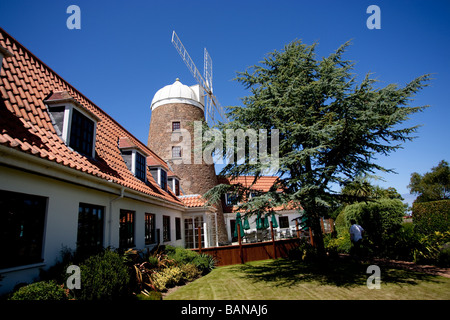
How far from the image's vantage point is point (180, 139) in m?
22.2

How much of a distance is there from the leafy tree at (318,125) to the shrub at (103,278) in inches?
189

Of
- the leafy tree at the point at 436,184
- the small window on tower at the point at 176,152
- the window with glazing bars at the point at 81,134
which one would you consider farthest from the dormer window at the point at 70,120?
the leafy tree at the point at 436,184

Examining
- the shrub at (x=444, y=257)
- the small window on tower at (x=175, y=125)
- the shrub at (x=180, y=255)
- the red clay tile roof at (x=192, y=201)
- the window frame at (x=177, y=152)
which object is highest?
the small window on tower at (x=175, y=125)

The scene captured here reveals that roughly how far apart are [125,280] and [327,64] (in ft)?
38.8

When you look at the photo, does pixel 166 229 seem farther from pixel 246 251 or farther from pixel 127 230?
pixel 246 251

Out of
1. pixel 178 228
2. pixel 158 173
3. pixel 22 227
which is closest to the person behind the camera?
pixel 22 227

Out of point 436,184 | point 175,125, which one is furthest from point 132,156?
point 436,184

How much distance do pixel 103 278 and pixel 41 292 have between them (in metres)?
1.30

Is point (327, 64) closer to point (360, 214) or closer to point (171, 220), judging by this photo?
point (360, 214)

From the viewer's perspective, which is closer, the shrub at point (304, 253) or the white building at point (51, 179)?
the white building at point (51, 179)

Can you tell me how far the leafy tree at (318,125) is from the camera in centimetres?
862

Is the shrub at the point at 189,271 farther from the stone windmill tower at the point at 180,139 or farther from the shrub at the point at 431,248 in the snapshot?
the stone windmill tower at the point at 180,139

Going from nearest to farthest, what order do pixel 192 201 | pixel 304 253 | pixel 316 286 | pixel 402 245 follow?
1. pixel 316 286
2. pixel 402 245
3. pixel 304 253
4. pixel 192 201
